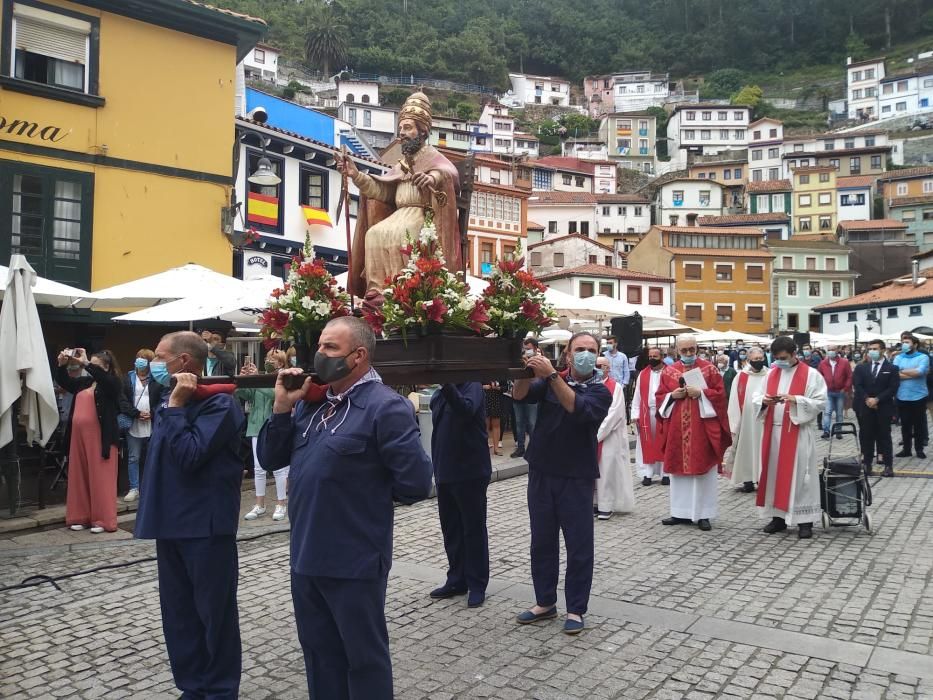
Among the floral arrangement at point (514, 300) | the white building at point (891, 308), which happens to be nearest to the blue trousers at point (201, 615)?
the floral arrangement at point (514, 300)

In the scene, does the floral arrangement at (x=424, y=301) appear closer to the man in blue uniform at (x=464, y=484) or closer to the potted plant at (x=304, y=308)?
the potted plant at (x=304, y=308)

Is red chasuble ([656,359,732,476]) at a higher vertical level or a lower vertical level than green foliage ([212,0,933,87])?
lower

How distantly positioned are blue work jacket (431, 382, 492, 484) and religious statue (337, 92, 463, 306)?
1016 mm

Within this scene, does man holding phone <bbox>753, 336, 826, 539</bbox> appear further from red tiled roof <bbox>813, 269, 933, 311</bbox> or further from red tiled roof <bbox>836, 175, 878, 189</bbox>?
red tiled roof <bbox>836, 175, 878, 189</bbox>

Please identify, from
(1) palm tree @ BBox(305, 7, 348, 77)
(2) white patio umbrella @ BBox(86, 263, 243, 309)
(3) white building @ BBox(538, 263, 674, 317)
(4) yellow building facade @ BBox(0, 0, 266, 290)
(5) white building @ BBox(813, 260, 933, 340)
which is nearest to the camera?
(2) white patio umbrella @ BBox(86, 263, 243, 309)

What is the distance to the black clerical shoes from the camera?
826 cm

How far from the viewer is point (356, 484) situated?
3279 mm

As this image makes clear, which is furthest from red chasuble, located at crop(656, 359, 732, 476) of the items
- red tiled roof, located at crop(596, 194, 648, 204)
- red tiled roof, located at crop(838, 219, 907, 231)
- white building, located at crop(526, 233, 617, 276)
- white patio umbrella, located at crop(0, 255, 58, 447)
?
red tiled roof, located at crop(596, 194, 648, 204)

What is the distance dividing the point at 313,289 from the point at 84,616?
3.35m

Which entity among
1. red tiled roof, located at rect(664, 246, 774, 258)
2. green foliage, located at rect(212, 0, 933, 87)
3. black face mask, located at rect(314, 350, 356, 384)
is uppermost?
green foliage, located at rect(212, 0, 933, 87)

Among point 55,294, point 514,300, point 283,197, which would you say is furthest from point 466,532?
point 283,197

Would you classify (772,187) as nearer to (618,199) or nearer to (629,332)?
(618,199)

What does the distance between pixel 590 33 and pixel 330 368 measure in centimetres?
13012

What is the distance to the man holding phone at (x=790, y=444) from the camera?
805 cm
